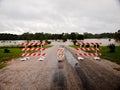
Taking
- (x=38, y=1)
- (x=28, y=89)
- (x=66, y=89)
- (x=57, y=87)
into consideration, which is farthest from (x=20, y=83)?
(x=38, y=1)

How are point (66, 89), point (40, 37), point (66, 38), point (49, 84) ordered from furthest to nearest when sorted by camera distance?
point (66, 38), point (40, 37), point (49, 84), point (66, 89)

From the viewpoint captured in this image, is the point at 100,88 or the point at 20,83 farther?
the point at 20,83

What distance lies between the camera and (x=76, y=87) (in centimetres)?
582

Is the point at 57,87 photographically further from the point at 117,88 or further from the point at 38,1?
the point at 38,1

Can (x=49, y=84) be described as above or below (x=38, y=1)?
below

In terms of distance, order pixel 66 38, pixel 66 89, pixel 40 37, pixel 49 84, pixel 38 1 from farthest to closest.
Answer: pixel 66 38 → pixel 40 37 → pixel 38 1 → pixel 49 84 → pixel 66 89

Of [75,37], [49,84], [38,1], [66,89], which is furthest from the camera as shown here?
[75,37]

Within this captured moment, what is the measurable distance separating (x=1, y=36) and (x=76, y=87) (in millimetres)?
124256

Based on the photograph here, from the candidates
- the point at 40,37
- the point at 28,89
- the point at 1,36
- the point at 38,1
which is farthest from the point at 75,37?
the point at 28,89

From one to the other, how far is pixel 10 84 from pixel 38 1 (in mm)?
6884

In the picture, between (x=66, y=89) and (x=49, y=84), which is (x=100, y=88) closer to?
(x=66, y=89)

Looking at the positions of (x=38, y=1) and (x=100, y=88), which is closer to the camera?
(x=100, y=88)

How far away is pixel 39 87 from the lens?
5898 mm

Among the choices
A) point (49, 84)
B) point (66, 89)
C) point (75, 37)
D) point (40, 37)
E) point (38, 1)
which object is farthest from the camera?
point (75, 37)
